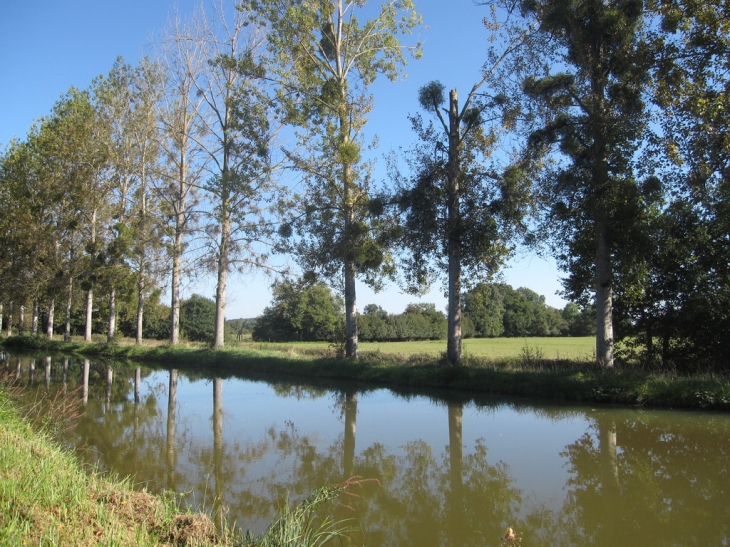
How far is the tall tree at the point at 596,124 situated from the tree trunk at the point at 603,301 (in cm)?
3

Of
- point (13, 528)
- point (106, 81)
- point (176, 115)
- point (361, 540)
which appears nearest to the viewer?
point (13, 528)

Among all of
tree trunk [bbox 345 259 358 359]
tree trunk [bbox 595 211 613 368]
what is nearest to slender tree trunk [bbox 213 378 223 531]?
tree trunk [bbox 345 259 358 359]

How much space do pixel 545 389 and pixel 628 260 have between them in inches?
161

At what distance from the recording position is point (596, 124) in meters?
14.1

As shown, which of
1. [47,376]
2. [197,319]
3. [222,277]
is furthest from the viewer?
[197,319]

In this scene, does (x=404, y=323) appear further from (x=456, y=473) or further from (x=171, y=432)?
(x=456, y=473)

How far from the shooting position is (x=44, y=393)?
1400cm

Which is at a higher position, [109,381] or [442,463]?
[442,463]

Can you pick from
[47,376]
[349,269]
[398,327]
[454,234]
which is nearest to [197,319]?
[398,327]

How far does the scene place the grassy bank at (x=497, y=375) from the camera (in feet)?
40.7

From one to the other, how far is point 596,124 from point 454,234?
510cm

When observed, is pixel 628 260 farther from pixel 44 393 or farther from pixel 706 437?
pixel 44 393

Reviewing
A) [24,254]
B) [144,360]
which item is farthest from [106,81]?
[144,360]

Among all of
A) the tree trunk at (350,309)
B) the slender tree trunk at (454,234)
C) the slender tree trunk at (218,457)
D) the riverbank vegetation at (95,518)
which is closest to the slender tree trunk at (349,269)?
the tree trunk at (350,309)
